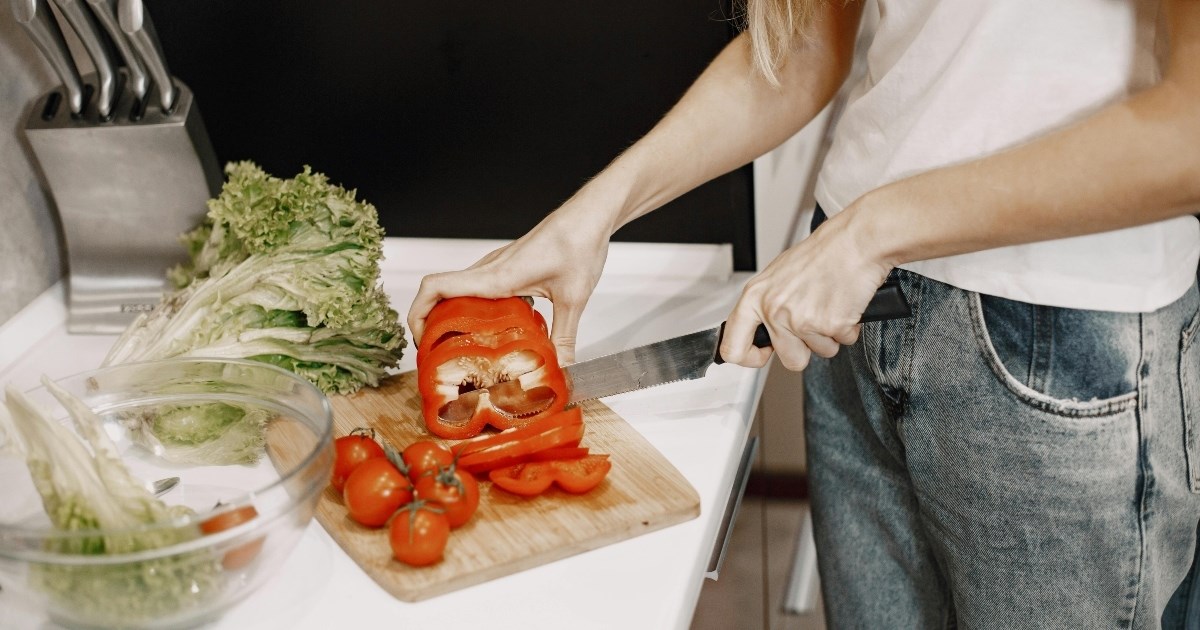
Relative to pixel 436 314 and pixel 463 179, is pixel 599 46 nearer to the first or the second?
pixel 463 179

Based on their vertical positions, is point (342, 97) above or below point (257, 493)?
above

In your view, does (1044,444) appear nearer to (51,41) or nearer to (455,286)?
(455,286)

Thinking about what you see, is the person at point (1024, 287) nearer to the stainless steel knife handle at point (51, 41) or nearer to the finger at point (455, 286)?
the finger at point (455, 286)

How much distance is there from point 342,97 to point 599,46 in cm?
40

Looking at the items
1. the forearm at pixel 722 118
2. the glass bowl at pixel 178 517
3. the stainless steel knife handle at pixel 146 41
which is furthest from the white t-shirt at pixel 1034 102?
the stainless steel knife handle at pixel 146 41

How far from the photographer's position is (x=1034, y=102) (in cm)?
93

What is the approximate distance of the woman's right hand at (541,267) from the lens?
123 cm

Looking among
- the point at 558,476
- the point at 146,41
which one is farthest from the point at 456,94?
the point at 558,476

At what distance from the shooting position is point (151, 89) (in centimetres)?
149

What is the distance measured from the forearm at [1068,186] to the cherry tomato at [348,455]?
52cm

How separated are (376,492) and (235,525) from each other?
14 centimetres

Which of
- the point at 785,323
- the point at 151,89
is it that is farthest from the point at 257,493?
the point at 151,89

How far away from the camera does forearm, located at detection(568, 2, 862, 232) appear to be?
125 cm

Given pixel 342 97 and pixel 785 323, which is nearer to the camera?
pixel 785 323
